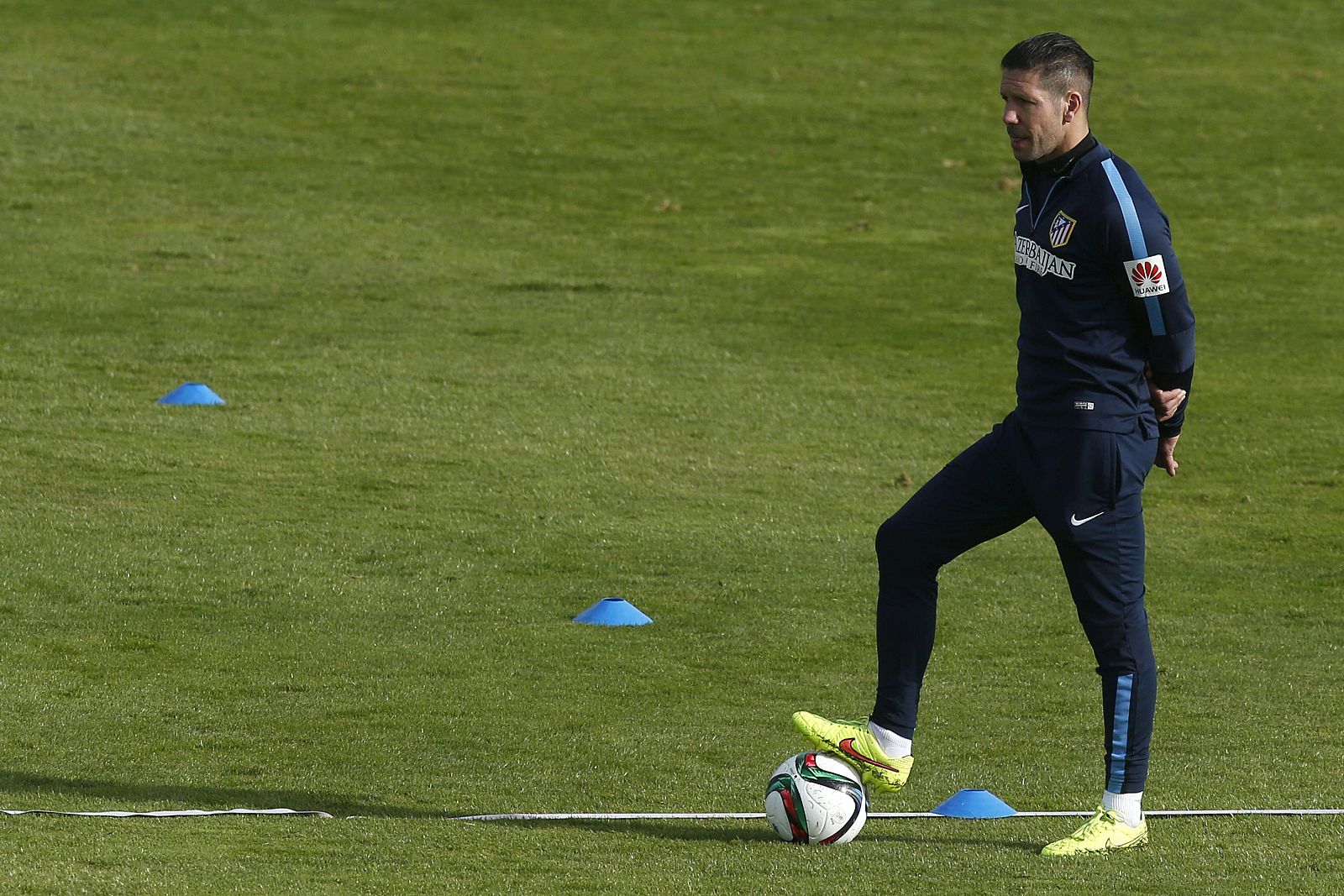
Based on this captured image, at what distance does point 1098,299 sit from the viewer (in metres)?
4.89

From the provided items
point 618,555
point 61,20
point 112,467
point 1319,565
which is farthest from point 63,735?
point 61,20

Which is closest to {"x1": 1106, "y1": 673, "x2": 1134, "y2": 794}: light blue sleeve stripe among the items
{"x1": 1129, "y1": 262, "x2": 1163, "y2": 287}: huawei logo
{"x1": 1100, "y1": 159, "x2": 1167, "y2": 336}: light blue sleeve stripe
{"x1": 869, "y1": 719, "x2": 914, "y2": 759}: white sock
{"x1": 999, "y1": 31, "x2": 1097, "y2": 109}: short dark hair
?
{"x1": 869, "y1": 719, "x2": 914, "y2": 759}: white sock

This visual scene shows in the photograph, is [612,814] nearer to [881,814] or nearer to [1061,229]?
[881,814]

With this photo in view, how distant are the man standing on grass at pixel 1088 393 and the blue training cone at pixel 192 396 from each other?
22.7 ft

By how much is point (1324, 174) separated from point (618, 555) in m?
13.2

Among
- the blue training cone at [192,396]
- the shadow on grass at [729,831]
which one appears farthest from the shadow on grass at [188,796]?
the blue training cone at [192,396]

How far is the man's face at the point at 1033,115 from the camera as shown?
15.9 ft

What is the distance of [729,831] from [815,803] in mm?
301

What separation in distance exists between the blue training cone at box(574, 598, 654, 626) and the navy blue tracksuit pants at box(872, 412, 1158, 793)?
7.78 ft

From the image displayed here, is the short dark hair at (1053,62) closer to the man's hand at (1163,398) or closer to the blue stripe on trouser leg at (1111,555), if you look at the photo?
Result: the man's hand at (1163,398)

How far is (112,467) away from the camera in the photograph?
9812 mm

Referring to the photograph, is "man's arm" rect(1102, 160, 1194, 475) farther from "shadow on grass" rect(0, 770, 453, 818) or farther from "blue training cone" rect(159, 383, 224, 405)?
"blue training cone" rect(159, 383, 224, 405)

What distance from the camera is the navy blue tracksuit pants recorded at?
493 centimetres

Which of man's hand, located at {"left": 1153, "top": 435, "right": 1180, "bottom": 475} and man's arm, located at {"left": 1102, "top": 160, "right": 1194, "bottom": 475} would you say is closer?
man's arm, located at {"left": 1102, "top": 160, "right": 1194, "bottom": 475}
